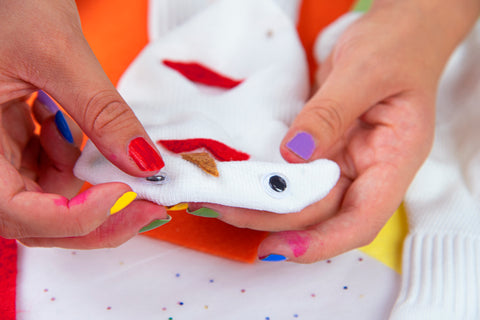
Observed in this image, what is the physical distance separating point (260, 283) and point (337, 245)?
14 cm

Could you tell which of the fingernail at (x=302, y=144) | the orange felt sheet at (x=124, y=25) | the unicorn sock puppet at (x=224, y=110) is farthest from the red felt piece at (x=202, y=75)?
the fingernail at (x=302, y=144)

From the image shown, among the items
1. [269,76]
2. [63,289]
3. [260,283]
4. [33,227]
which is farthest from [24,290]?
[269,76]

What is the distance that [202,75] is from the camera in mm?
968

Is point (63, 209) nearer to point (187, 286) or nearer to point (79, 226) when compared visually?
point (79, 226)

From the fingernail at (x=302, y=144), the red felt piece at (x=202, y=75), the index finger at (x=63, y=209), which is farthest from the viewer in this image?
the red felt piece at (x=202, y=75)

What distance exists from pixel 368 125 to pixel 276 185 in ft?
1.15

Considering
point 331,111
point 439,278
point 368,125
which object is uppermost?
point 331,111

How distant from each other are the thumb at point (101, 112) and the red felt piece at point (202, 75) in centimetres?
38

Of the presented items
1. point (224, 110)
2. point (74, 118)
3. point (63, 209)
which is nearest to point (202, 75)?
point (224, 110)

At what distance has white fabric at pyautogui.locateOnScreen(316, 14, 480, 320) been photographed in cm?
69

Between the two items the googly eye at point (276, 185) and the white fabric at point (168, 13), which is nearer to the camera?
the googly eye at point (276, 185)

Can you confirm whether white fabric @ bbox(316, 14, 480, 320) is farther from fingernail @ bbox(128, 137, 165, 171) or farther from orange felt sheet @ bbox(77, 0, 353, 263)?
fingernail @ bbox(128, 137, 165, 171)

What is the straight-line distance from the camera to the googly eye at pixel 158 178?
1.97 ft

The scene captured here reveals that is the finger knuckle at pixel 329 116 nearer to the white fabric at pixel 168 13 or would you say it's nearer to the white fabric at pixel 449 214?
the white fabric at pixel 449 214
